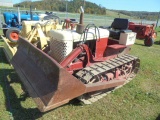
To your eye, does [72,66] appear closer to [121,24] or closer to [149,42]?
[121,24]

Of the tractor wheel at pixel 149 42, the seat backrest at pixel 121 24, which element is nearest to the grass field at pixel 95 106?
the seat backrest at pixel 121 24

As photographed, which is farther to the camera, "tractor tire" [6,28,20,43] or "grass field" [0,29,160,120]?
"tractor tire" [6,28,20,43]

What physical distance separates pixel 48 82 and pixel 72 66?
113cm

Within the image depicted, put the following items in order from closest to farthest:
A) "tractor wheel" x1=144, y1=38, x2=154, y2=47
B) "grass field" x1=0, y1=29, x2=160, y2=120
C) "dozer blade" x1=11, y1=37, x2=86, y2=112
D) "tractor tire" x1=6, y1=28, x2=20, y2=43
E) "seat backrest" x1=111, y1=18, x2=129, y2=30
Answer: "dozer blade" x1=11, y1=37, x2=86, y2=112 → "grass field" x1=0, y1=29, x2=160, y2=120 → "seat backrest" x1=111, y1=18, x2=129, y2=30 → "tractor tire" x1=6, y1=28, x2=20, y2=43 → "tractor wheel" x1=144, y1=38, x2=154, y2=47

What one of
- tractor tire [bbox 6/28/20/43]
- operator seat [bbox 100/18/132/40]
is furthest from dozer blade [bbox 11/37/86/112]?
tractor tire [bbox 6/28/20/43]

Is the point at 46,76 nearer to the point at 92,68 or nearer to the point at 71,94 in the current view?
the point at 71,94

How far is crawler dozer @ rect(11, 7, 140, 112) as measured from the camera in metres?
3.21

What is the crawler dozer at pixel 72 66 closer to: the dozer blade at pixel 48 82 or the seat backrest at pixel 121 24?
the dozer blade at pixel 48 82

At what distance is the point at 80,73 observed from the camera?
4309 mm

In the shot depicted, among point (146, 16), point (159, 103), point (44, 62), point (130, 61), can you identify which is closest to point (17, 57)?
point (44, 62)

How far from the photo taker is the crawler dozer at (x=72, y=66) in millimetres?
3215

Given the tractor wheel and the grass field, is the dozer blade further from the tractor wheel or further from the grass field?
the tractor wheel

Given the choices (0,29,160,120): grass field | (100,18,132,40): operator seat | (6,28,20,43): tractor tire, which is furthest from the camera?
(6,28,20,43): tractor tire

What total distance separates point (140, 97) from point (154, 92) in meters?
0.63
